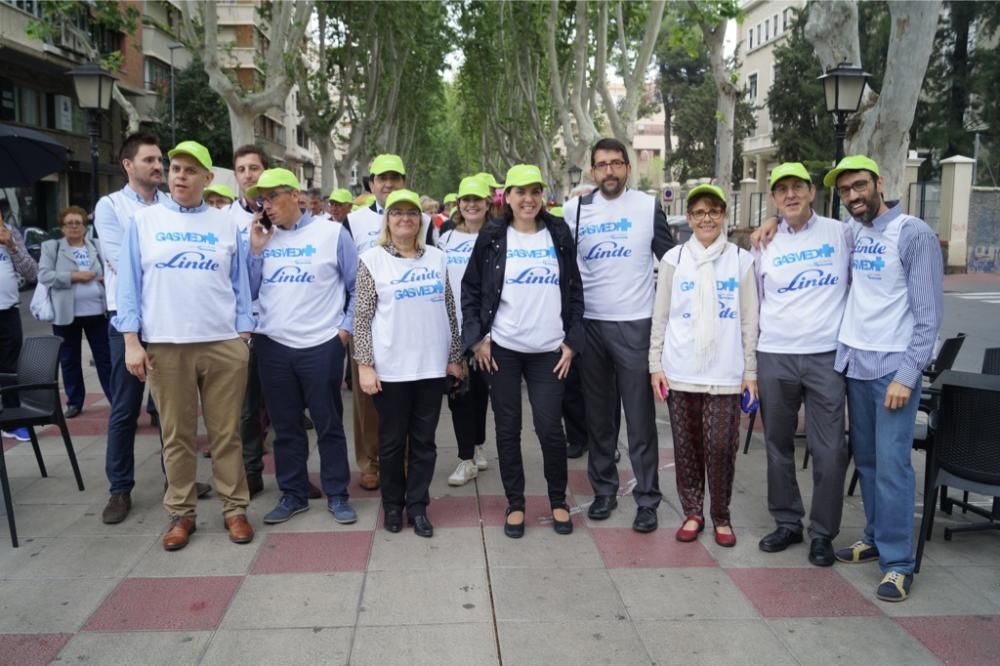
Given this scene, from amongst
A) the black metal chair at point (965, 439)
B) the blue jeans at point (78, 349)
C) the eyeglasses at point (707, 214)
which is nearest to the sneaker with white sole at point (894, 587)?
the black metal chair at point (965, 439)

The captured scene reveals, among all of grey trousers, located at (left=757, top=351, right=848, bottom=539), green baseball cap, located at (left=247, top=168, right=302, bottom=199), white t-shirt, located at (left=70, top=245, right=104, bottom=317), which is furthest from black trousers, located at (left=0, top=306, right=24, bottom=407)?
grey trousers, located at (left=757, top=351, right=848, bottom=539)

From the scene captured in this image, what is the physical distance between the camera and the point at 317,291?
4.86 meters

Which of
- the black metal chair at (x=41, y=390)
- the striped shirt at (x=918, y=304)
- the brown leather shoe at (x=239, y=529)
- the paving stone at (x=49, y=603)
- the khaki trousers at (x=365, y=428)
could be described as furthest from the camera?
the khaki trousers at (x=365, y=428)

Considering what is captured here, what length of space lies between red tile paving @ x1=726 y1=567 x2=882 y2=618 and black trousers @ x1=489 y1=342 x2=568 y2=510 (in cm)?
117

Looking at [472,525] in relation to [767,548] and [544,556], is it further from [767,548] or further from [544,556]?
[767,548]

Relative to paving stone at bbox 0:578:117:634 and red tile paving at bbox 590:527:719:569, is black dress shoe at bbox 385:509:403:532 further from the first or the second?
paving stone at bbox 0:578:117:634

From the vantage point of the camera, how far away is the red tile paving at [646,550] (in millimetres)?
4391

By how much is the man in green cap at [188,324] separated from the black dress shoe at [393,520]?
29.6 inches

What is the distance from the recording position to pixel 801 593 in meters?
4.04

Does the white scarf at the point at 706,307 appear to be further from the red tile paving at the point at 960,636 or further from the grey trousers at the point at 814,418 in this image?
the red tile paving at the point at 960,636

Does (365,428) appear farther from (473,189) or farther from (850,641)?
(850,641)

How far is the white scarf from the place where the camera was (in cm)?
447

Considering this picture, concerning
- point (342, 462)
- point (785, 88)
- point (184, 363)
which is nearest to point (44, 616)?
point (184, 363)

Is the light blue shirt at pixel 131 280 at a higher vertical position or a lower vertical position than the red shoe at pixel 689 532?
higher
